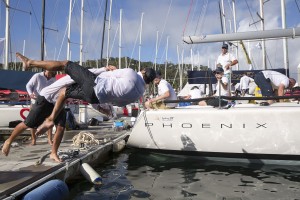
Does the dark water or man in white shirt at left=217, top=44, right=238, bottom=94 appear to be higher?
man in white shirt at left=217, top=44, right=238, bottom=94

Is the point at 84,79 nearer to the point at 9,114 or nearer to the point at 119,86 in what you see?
the point at 119,86

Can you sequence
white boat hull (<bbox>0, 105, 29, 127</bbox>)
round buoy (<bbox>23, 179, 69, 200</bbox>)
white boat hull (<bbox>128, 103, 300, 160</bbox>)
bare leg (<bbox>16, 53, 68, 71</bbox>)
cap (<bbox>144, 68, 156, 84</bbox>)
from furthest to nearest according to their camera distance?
1. white boat hull (<bbox>0, 105, 29, 127</bbox>)
2. white boat hull (<bbox>128, 103, 300, 160</bbox>)
3. cap (<bbox>144, 68, 156, 84</bbox>)
4. bare leg (<bbox>16, 53, 68, 71</bbox>)
5. round buoy (<bbox>23, 179, 69, 200</bbox>)

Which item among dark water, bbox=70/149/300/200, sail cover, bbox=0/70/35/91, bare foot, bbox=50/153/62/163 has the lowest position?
dark water, bbox=70/149/300/200

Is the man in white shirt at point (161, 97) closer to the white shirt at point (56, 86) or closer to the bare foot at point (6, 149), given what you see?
the white shirt at point (56, 86)

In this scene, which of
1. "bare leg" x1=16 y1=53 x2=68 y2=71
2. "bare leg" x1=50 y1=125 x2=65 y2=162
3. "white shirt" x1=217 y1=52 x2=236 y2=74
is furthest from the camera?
"white shirt" x1=217 y1=52 x2=236 y2=74

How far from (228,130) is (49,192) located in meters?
3.31

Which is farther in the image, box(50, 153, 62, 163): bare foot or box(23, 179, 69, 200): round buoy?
box(50, 153, 62, 163): bare foot

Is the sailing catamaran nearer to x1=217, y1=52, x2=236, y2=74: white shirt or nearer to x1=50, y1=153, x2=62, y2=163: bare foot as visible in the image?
x1=217, y1=52, x2=236, y2=74: white shirt

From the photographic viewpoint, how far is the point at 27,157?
18.5ft

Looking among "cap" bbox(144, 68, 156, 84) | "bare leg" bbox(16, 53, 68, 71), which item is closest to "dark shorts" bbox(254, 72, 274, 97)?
"cap" bbox(144, 68, 156, 84)

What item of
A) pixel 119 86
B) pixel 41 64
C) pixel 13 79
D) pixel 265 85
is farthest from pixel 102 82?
pixel 13 79

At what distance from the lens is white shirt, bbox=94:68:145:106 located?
4195 millimetres

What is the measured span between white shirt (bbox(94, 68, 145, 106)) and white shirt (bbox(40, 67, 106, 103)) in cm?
28

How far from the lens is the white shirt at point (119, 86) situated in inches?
165
